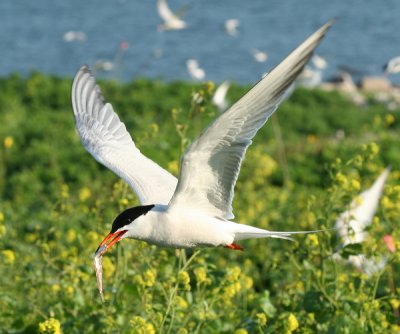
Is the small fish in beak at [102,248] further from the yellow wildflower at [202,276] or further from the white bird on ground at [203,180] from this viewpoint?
the yellow wildflower at [202,276]

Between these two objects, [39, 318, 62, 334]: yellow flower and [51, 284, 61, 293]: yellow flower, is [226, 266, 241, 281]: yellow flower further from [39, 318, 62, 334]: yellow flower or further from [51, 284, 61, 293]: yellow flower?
[51, 284, 61, 293]: yellow flower


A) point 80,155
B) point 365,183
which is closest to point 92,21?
point 80,155

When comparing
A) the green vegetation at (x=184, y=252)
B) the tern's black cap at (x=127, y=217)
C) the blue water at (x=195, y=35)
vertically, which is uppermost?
the tern's black cap at (x=127, y=217)

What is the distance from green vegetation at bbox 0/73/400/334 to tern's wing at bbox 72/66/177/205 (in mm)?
146

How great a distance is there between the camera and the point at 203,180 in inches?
156

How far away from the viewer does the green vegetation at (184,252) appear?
4.27 meters

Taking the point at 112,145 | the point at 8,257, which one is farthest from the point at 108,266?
the point at 112,145

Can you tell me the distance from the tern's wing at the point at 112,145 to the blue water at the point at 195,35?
42.8ft

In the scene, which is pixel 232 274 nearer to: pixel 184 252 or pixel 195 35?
pixel 184 252

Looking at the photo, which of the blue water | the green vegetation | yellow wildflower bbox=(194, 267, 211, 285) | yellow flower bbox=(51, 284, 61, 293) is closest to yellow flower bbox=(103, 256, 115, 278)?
the green vegetation

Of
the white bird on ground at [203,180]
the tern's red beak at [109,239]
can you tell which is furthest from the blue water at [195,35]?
the tern's red beak at [109,239]

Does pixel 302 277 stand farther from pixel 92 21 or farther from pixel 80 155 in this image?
pixel 92 21

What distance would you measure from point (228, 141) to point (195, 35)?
837 inches

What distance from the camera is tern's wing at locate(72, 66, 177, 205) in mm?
4553
